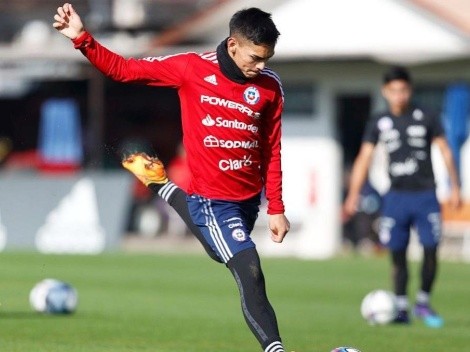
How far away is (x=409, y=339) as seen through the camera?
43.3 feet

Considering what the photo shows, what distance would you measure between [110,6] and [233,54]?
27111 millimetres

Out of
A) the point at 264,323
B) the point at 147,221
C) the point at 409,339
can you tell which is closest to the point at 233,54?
the point at 264,323

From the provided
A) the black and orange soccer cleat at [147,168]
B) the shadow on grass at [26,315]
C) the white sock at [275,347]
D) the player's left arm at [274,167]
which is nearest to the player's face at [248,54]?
the player's left arm at [274,167]

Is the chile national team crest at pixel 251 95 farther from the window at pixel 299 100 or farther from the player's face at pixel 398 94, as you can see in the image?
the window at pixel 299 100

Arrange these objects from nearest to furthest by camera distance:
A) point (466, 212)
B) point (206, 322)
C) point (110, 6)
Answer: point (206, 322) → point (466, 212) → point (110, 6)

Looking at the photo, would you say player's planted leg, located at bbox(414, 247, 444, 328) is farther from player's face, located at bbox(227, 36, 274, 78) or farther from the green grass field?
player's face, located at bbox(227, 36, 274, 78)

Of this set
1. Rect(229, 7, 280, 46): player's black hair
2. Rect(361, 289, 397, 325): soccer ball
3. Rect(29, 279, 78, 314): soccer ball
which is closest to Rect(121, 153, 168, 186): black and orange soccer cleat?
Rect(229, 7, 280, 46): player's black hair

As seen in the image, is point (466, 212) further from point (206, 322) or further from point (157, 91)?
point (206, 322)

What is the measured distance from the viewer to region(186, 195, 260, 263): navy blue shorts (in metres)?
9.72

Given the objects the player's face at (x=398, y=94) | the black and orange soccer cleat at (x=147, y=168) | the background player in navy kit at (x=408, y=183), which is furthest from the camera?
the background player in navy kit at (x=408, y=183)

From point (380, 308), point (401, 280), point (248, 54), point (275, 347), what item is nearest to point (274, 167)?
point (248, 54)

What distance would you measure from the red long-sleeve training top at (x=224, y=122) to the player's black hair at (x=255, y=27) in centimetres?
42

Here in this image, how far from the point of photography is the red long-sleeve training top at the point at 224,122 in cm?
973

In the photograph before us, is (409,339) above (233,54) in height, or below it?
below
